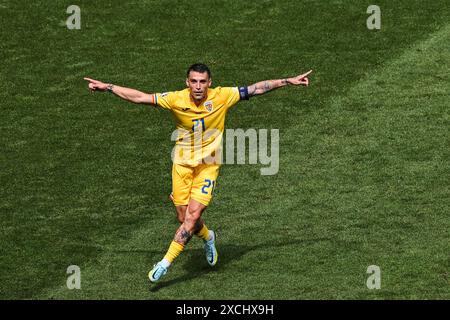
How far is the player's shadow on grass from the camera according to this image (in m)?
18.1

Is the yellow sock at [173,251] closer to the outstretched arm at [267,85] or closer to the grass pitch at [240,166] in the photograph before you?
the grass pitch at [240,166]

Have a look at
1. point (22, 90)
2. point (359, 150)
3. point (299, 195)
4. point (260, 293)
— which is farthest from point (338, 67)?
point (260, 293)

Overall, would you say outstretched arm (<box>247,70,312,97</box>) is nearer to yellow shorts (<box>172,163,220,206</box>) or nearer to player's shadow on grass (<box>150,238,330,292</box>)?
yellow shorts (<box>172,163,220,206</box>)

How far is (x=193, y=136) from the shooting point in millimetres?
17859

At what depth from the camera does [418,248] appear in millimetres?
18641

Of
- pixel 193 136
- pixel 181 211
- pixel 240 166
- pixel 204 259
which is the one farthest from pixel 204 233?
pixel 240 166

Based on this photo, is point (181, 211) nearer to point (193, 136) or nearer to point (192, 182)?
point (192, 182)

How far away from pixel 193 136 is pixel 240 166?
4.39 metres

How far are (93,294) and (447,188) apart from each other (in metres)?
6.86

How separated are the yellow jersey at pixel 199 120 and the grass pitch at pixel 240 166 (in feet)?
6.15

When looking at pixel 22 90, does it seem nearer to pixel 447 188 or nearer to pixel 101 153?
pixel 101 153
